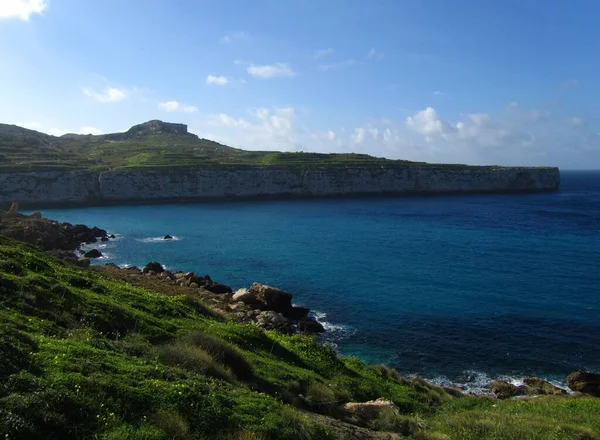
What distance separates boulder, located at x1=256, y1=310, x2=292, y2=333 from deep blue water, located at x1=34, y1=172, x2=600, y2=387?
298 centimetres

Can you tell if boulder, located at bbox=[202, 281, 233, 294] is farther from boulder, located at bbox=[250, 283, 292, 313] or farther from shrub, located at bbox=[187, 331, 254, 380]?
shrub, located at bbox=[187, 331, 254, 380]

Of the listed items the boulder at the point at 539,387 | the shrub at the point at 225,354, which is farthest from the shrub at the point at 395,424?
the boulder at the point at 539,387

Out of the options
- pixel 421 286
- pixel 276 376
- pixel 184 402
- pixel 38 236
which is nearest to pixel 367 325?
pixel 421 286

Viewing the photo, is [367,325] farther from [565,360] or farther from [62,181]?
[62,181]

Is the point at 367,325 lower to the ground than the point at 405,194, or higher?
lower

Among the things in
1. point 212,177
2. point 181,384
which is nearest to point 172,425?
point 181,384

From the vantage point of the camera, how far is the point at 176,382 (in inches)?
400

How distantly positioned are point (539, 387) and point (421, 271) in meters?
20.9

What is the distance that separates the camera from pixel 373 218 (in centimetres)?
7844

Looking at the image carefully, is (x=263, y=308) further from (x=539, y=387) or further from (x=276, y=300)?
(x=539, y=387)

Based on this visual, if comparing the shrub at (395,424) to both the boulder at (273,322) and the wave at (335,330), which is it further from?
the wave at (335,330)

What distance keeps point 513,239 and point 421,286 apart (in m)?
27.2

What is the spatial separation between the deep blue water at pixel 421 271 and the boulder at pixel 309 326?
878mm

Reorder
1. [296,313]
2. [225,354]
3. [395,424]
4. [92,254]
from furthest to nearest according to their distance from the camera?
1. [92,254]
2. [296,313]
3. [225,354]
4. [395,424]
